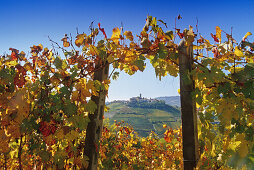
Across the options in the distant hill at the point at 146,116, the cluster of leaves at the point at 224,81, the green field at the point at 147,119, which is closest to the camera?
the cluster of leaves at the point at 224,81

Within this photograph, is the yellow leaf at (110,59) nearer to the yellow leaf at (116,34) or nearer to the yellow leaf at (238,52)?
the yellow leaf at (116,34)

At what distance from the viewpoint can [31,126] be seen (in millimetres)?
1896

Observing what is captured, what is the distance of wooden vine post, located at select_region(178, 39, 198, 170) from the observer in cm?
173

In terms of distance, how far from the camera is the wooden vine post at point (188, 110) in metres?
1.73

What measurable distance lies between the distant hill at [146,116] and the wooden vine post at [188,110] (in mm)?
110948

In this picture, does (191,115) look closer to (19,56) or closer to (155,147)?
(19,56)

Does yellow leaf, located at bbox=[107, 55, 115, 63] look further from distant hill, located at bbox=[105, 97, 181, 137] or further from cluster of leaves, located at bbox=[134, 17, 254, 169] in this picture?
distant hill, located at bbox=[105, 97, 181, 137]

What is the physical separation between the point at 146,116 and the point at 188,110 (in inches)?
5771

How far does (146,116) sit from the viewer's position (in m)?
146

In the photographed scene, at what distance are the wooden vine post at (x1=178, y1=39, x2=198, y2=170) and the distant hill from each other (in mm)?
110948

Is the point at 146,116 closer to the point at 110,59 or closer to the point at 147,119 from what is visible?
the point at 147,119

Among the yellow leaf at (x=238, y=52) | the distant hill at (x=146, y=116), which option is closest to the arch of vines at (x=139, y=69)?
the yellow leaf at (x=238, y=52)

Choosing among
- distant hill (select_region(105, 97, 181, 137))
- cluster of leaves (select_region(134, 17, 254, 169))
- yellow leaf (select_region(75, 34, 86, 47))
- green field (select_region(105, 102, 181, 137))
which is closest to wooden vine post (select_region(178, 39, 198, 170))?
cluster of leaves (select_region(134, 17, 254, 169))

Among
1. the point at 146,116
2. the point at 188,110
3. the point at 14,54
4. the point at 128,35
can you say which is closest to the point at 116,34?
the point at 128,35
